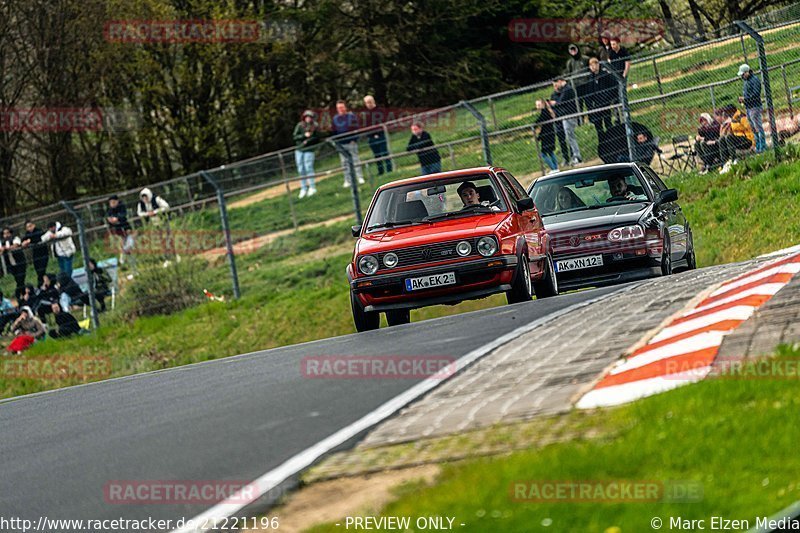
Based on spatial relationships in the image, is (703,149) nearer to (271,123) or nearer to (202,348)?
(202,348)

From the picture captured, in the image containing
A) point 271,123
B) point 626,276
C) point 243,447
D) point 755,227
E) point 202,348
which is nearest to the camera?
point 243,447

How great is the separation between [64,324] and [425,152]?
287 inches

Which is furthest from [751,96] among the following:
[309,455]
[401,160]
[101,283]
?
[309,455]

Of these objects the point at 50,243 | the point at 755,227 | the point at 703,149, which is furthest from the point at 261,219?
the point at 755,227

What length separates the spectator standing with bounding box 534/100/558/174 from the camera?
23.7 metres

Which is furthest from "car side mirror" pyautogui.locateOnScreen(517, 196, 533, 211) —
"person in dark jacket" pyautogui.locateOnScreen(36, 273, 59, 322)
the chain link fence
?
"person in dark jacket" pyautogui.locateOnScreen(36, 273, 59, 322)

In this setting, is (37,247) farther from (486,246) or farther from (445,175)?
(486,246)

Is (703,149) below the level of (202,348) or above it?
above

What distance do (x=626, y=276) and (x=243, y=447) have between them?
29.8 ft

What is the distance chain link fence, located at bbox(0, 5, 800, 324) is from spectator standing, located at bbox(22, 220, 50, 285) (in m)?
0.15

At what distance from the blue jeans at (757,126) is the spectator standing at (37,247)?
13.0 metres

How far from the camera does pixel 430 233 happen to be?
14.3m

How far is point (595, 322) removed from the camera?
11383 mm

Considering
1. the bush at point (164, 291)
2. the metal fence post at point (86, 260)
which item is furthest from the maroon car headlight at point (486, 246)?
the metal fence post at point (86, 260)
